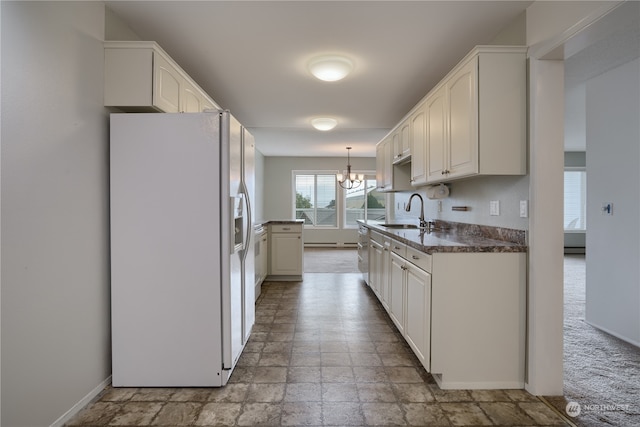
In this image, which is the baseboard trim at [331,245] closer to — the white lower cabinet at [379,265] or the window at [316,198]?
the window at [316,198]

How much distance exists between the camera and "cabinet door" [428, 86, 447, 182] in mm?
2550

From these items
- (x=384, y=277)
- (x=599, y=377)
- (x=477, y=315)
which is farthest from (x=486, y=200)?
(x=599, y=377)

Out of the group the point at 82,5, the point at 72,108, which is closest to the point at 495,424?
the point at 72,108

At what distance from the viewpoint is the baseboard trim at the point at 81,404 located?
5.60 ft

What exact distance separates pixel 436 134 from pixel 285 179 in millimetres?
6863

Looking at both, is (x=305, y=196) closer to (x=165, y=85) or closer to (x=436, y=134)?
(x=436, y=134)

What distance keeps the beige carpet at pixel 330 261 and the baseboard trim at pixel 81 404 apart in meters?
3.97

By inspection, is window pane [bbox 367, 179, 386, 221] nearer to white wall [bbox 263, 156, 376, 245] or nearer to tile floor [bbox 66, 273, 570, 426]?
white wall [bbox 263, 156, 376, 245]

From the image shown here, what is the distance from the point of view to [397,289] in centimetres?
279

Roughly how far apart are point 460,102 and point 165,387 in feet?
8.92

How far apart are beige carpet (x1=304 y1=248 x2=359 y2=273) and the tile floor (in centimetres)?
318

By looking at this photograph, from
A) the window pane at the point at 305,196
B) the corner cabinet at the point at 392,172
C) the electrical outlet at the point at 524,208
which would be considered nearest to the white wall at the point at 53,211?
the electrical outlet at the point at 524,208

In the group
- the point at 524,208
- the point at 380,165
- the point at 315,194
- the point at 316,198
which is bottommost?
the point at 524,208

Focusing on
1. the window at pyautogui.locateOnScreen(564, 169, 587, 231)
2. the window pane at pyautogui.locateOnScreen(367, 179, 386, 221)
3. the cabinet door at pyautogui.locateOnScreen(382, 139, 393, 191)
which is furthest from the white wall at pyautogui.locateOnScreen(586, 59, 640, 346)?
the window pane at pyautogui.locateOnScreen(367, 179, 386, 221)
